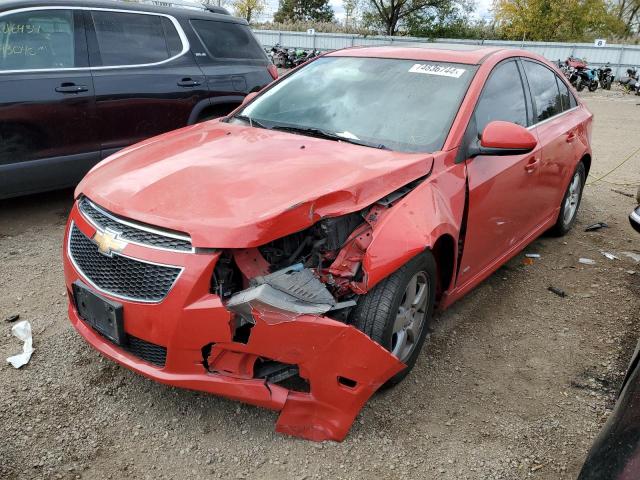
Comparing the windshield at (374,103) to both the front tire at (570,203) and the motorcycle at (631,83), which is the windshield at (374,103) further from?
the motorcycle at (631,83)

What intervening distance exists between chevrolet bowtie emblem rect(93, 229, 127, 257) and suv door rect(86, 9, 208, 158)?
9.32 feet

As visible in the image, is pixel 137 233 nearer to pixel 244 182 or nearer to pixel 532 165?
pixel 244 182

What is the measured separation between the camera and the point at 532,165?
3.85 m

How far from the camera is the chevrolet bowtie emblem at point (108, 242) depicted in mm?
2414

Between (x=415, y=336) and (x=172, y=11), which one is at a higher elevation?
(x=172, y=11)

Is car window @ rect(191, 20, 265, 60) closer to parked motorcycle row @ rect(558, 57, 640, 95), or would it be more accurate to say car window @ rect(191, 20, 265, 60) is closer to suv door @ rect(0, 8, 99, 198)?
suv door @ rect(0, 8, 99, 198)

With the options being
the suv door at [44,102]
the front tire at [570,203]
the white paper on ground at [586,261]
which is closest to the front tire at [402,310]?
the white paper on ground at [586,261]

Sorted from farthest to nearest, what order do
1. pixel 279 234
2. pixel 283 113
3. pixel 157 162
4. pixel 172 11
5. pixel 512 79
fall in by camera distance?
pixel 172 11
pixel 512 79
pixel 283 113
pixel 157 162
pixel 279 234

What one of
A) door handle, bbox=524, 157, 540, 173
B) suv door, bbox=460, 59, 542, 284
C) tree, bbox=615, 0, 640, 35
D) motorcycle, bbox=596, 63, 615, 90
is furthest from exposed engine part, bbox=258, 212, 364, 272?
tree, bbox=615, 0, 640, 35

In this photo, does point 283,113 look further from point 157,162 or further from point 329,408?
point 329,408

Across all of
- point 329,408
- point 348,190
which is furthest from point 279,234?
point 329,408

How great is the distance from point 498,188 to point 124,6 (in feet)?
13.1

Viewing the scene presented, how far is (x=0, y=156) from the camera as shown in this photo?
4.39 meters

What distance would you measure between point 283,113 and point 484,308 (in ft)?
6.30
